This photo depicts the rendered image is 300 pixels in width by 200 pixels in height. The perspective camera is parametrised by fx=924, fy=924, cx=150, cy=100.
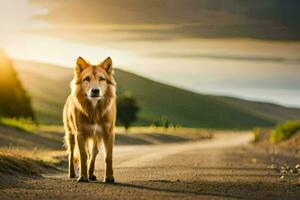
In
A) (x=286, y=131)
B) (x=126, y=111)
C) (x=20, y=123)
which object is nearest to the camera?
(x=286, y=131)

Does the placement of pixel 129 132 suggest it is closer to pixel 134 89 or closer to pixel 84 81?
pixel 84 81

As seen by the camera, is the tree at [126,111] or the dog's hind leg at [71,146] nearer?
the dog's hind leg at [71,146]

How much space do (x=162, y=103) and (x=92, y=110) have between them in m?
114

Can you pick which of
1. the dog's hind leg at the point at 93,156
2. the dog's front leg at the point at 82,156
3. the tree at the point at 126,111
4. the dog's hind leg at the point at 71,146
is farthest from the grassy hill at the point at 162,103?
the dog's front leg at the point at 82,156

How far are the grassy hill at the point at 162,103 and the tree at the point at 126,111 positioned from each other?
85.1ft

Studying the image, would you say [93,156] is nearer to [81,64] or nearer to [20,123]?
[81,64]

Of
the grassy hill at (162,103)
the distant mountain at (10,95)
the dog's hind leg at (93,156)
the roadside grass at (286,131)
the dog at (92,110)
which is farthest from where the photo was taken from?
the grassy hill at (162,103)

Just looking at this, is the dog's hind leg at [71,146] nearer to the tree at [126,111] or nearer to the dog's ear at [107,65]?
the dog's ear at [107,65]

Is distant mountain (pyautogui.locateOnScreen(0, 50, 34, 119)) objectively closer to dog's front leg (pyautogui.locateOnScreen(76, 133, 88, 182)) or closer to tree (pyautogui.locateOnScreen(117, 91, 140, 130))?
tree (pyautogui.locateOnScreen(117, 91, 140, 130))

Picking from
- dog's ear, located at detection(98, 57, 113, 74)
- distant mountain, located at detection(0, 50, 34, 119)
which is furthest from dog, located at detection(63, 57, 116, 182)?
distant mountain, located at detection(0, 50, 34, 119)

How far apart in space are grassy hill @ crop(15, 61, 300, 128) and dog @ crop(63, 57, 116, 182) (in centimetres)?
8252

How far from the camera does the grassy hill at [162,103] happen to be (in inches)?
4589

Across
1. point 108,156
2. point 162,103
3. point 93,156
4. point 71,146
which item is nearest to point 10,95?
point 71,146

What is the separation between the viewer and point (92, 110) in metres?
18.1
